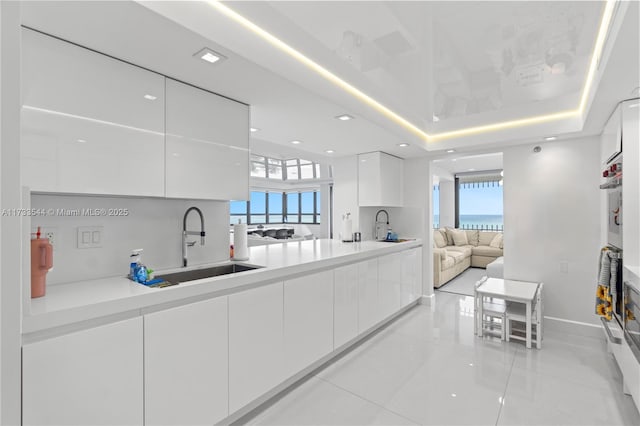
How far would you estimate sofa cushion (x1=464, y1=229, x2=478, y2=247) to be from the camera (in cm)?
762

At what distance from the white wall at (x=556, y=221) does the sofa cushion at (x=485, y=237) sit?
3.99 meters

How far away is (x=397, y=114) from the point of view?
3201 millimetres

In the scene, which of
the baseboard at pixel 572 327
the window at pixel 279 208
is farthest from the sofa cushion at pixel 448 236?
the window at pixel 279 208

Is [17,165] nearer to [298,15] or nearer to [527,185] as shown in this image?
[298,15]

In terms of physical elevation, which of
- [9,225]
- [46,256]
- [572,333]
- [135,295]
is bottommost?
[572,333]

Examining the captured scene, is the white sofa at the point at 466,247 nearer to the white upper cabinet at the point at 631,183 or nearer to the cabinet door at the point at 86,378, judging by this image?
the white upper cabinet at the point at 631,183

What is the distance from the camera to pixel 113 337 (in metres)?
1.33

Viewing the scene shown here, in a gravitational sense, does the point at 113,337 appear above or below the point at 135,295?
below

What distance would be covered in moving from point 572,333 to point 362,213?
111 inches

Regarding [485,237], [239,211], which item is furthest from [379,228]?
[239,211]

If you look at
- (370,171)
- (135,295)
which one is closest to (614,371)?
(370,171)

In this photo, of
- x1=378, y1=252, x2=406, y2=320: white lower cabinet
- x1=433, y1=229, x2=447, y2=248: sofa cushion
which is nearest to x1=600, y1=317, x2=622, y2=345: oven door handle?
x1=378, y1=252, x2=406, y2=320: white lower cabinet

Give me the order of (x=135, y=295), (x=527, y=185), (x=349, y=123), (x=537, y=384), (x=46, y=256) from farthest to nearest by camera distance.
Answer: (x=527, y=185) < (x=349, y=123) < (x=537, y=384) < (x=135, y=295) < (x=46, y=256)

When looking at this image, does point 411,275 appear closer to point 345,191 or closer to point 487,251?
point 345,191
